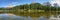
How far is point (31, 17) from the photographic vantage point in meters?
1.77

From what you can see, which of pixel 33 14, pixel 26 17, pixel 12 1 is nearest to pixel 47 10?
pixel 33 14

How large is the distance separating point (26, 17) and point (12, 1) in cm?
40

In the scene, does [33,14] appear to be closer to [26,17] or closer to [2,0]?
[26,17]

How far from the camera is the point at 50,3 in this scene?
1.76 m

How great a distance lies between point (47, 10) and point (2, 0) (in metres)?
0.87

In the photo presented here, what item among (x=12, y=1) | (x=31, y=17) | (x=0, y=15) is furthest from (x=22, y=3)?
(x=0, y=15)

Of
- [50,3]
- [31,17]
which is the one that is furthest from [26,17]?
[50,3]

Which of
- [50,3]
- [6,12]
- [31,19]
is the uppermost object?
[50,3]

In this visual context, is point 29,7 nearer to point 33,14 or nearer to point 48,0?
point 33,14

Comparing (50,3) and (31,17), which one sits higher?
(50,3)

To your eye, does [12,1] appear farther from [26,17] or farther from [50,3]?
[50,3]

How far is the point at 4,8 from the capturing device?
1789 millimetres

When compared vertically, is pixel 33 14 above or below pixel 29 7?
below

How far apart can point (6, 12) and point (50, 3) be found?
839mm
